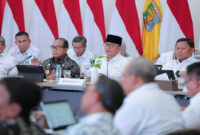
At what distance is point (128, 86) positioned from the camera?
2.01 meters

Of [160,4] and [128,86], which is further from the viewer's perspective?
[160,4]

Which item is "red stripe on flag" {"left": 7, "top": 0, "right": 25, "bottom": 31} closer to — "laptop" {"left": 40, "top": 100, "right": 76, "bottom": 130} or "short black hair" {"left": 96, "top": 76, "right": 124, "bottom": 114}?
"laptop" {"left": 40, "top": 100, "right": 76, "bottom": 130}

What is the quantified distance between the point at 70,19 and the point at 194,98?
4.63 metres

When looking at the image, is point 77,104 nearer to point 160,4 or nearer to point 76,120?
point 76,120

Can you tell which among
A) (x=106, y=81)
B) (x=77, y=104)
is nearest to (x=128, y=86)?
(x=106, y=81)

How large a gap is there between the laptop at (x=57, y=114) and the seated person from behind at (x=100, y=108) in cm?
56

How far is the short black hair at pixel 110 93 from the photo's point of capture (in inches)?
63.3

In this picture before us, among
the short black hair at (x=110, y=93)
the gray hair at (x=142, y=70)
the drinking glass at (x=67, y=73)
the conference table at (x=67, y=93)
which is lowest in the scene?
the conference table at (x=67, y=93)

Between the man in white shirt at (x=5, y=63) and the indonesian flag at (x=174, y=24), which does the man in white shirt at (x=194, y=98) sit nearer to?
the man in white shirt at (x=5, y=63)

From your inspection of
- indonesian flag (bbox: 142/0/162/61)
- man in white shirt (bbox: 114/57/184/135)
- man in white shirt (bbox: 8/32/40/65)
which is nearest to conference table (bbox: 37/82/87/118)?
man in white shirt (bbox: 8/32/40/65)

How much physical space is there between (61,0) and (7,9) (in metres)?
1.09

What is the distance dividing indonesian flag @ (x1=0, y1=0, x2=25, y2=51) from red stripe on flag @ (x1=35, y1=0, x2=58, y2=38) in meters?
0.46

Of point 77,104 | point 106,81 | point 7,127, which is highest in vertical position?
point 106,81

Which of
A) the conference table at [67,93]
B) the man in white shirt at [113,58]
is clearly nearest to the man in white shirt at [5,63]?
the conference table at [67,93]
